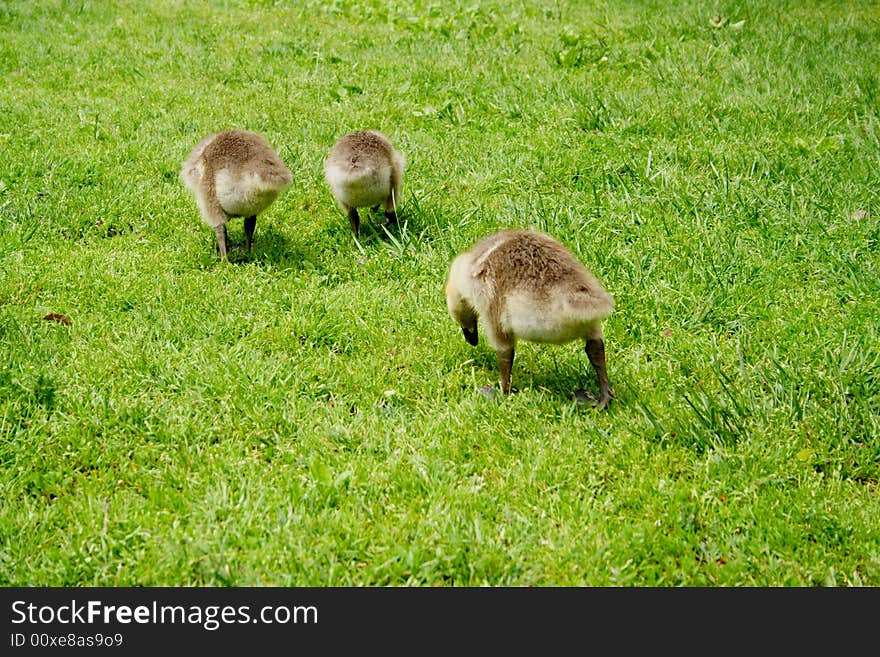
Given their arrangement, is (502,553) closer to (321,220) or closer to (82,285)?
(82,285)

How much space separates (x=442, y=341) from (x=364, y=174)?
1913mm

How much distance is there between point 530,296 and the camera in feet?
16.2

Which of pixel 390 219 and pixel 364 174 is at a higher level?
pixel 364 174

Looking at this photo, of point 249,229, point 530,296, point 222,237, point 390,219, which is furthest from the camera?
point 390,219

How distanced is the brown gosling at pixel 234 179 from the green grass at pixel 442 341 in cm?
37

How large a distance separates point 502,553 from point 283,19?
483 inches

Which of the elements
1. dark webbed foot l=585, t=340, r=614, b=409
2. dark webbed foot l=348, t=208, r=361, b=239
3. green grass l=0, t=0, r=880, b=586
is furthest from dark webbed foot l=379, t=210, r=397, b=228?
dark webbed foot l=585, t=340, r=614, b=409

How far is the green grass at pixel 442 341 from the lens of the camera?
4270 mm

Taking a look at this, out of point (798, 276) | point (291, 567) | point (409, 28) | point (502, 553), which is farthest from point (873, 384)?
point (409, 28)

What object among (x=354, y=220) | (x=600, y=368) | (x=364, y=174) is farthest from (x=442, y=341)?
(x=354, y=220)

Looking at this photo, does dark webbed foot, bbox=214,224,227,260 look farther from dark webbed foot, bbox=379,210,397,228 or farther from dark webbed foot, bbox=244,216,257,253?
dark webbed foot, bbox=379,210,397,228

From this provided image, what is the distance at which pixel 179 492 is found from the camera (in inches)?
181

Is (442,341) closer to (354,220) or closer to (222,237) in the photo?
(354,220)

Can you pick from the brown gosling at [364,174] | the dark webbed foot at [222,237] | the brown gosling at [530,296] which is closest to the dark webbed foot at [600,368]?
the brown gosling at [530,296]
